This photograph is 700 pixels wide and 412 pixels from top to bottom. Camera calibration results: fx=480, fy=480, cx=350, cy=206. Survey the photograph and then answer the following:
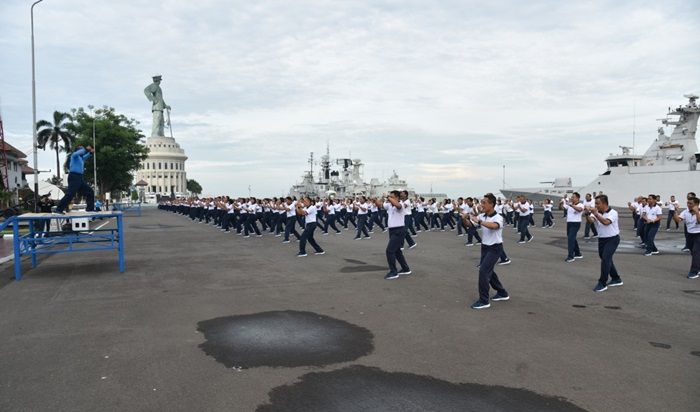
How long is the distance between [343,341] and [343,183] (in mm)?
62560

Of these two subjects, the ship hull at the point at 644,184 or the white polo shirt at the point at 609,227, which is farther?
the ship hull at the point at 644,184

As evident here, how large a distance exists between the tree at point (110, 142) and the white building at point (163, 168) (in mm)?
63192

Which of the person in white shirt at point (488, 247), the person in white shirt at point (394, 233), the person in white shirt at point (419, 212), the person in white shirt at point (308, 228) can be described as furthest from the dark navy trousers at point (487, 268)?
the person in white shirt at point (419, 212)

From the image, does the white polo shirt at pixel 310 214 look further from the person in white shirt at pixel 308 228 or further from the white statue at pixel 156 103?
the white statue at pixel 156 103

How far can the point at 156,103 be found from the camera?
11394cm

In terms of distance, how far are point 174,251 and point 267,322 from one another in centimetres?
968

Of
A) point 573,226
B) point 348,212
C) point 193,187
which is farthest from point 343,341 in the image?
point 193,187

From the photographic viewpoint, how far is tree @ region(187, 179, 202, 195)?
164625 mm

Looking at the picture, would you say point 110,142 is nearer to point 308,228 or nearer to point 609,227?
point 308,228

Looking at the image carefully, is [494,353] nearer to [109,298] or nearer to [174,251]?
[109,298]

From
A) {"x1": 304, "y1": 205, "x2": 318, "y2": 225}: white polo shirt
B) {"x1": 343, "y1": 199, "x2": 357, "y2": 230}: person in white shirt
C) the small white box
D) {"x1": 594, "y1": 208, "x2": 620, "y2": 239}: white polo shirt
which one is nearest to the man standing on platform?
the small white box

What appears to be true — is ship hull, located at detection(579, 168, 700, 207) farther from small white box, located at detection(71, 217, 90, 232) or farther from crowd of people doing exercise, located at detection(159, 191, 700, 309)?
small white box, located at detection(71, 217, 90, 232)

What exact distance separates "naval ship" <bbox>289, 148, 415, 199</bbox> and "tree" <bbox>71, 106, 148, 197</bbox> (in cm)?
2268

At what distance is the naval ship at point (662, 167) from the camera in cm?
4012
